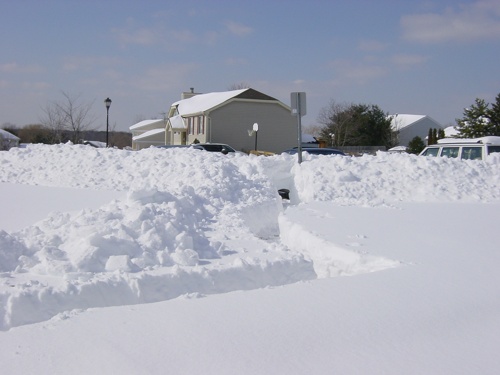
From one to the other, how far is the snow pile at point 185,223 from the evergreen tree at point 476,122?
25481mm

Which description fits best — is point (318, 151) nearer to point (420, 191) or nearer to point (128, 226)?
point (420, 191)

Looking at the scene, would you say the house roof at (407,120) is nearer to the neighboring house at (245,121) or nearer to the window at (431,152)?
the neighboring house at (245,121)

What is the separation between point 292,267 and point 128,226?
2672 mm

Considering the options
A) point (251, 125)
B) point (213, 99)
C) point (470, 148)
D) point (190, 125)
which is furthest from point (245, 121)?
point (470, 148)

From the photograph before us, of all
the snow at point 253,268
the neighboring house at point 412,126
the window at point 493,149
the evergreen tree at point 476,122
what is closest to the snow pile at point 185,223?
the snow at point 253,268

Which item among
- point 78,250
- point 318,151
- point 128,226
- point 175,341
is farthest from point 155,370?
point 318,151

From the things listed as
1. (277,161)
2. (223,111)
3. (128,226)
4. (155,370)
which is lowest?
(155,370)

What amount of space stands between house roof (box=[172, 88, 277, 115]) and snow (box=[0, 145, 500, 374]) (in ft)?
92.2

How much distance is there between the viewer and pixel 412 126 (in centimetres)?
6550

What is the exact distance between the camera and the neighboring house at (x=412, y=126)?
64.9 metres

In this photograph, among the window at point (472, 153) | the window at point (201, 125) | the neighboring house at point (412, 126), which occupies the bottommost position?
the window at point (472, 153)

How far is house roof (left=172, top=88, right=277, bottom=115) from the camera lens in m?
43.1

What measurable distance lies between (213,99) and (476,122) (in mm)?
20570

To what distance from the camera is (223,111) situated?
4284 centimetres
